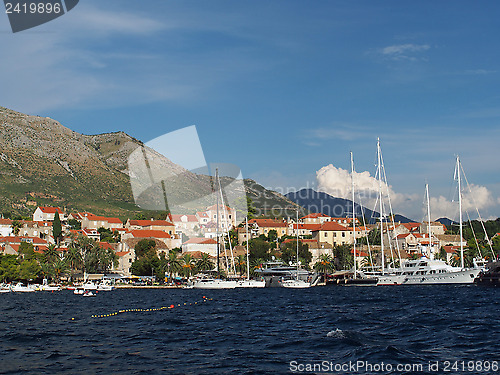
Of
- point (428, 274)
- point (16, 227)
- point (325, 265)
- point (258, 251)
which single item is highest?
point (16, 227)

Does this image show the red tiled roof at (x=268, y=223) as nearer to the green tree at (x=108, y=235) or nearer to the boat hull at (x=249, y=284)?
the green tree at (x=108, y=235)

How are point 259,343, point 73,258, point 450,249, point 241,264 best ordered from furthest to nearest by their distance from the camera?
1. point 450,249
2. point 241,264
3. point 73,258
4. point 259,343

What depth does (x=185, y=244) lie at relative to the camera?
141875 mm

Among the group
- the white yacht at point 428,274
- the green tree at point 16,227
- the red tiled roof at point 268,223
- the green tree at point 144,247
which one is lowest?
the white yacht at point 428,274

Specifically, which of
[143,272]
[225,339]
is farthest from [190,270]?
[225,339]

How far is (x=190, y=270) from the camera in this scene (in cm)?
11219

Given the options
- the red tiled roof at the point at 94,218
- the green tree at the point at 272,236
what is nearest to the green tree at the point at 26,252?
the red tiled roof at the point at 94,218

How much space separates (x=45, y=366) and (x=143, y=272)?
99.2 m

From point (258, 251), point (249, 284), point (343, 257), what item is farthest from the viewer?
point (258, 251)

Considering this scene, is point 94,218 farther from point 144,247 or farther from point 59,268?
point 59,268

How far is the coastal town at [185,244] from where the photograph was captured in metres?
112

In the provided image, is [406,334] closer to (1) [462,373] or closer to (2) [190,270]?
(1) [462,373]

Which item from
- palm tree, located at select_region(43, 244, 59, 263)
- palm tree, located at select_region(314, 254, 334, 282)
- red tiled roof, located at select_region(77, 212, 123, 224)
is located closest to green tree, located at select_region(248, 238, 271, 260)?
palm tree, located at select_region(314, 254, 334, 282)

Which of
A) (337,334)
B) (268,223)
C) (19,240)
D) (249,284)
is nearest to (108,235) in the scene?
(19,240)
